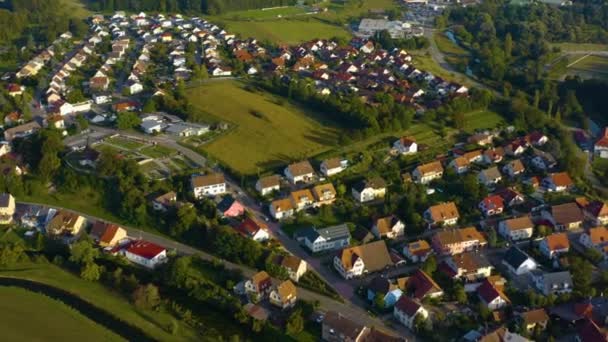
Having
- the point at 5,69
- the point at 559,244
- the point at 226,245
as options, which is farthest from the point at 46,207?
the point at 5,69

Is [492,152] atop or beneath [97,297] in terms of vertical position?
atop

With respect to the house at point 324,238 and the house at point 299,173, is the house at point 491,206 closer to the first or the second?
the house at point 324,238

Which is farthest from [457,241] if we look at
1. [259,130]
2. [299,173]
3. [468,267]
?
[259,130]

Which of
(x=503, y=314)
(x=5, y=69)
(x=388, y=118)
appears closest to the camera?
(x=503, y=314)

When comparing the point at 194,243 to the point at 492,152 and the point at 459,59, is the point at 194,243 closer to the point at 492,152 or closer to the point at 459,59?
the point at 492,152

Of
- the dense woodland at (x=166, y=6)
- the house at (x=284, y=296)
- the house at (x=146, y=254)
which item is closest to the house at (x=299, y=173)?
the house at (x=146, y=254)

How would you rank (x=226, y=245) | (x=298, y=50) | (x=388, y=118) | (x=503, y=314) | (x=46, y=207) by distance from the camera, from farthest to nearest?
1. (x=298, y=50)
2. (x=388, y=118)
3. (x=46, y=207)
4. (x=226, y=245)
5. (x=503, y=314)

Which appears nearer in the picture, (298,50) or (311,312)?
(311,312)
